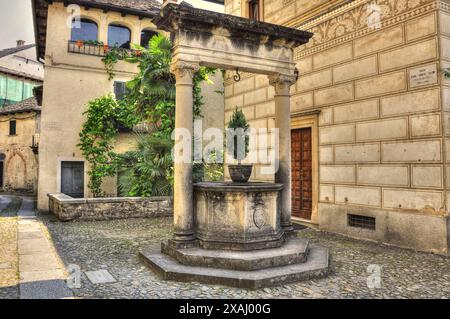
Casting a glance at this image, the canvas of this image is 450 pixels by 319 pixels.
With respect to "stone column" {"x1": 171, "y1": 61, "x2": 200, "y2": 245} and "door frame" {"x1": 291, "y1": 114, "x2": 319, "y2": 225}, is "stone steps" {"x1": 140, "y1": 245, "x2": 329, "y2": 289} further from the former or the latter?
"door frame" {"x1": 291, "y1": 114, "x2": 319, "y2": 225}

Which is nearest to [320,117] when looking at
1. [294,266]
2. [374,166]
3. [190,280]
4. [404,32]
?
[374,166]

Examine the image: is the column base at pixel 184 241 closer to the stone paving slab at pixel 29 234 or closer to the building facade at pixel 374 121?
the stone paving slab at pixel 29 234

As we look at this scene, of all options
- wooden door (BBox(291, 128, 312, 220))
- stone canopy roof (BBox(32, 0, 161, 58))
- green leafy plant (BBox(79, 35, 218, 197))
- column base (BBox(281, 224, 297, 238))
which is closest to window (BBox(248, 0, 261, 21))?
green leafy plant (BBox(79, 35, 218, 197))

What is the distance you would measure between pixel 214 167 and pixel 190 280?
8621 millimetres

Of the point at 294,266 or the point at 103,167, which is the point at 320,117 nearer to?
the point at 294,266

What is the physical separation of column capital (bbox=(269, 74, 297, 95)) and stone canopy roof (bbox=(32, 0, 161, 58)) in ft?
34.4

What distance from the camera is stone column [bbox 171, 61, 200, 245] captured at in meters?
5.57

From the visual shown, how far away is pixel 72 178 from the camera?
1377 cm

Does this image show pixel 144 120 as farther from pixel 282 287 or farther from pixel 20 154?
pixel 20 154

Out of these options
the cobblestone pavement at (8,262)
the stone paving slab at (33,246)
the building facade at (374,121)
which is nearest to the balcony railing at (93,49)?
the building facade at (374,121)

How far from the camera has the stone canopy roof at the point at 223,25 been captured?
543cm

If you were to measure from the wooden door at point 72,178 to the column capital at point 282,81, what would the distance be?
999cm

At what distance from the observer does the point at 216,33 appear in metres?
5.88

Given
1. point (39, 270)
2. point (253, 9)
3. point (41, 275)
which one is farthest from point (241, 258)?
point (253, 9)
